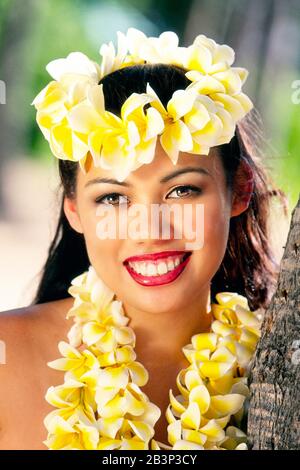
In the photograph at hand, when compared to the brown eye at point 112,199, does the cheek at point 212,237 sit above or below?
below

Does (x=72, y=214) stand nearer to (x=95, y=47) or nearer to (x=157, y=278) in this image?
(x=157, y=278)

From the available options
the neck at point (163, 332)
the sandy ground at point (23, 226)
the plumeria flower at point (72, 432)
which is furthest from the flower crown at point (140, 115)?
the sandy ground at point (23, 226)

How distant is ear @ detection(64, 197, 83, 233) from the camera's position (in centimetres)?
263

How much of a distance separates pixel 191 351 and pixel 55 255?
0.66 metres

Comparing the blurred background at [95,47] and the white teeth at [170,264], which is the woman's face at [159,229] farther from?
the blurred background at [95,47]

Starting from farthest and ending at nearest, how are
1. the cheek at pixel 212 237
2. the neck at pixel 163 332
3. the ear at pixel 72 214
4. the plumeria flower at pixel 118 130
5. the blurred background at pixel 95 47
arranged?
the blurred background at pixel 95 47 → the ear at pixel 72 214 → the neck at pixel 163 332 → the cheek at pixel 212 237 → the plumeria flower at pixel 118 130

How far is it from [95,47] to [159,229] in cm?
237

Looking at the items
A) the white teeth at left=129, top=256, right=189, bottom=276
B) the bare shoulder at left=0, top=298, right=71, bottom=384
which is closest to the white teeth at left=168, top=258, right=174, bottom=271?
the white teeth at left=129, top=256, right=189, bottom=276

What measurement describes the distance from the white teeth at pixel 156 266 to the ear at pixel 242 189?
33 centimetres

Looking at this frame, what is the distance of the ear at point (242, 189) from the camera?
264 centimetres

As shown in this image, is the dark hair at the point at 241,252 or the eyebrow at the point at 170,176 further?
the dark hair at the point at 241,252

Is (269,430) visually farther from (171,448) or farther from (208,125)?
(208,125)

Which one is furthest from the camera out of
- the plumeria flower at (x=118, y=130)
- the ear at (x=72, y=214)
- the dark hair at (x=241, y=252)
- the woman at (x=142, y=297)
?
the dark hair at (x=241, y=252)

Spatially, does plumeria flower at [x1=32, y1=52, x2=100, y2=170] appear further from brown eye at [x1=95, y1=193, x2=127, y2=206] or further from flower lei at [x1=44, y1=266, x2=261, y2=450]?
flower lei at [x1=44, y1=266, x2=261, y2=450]
